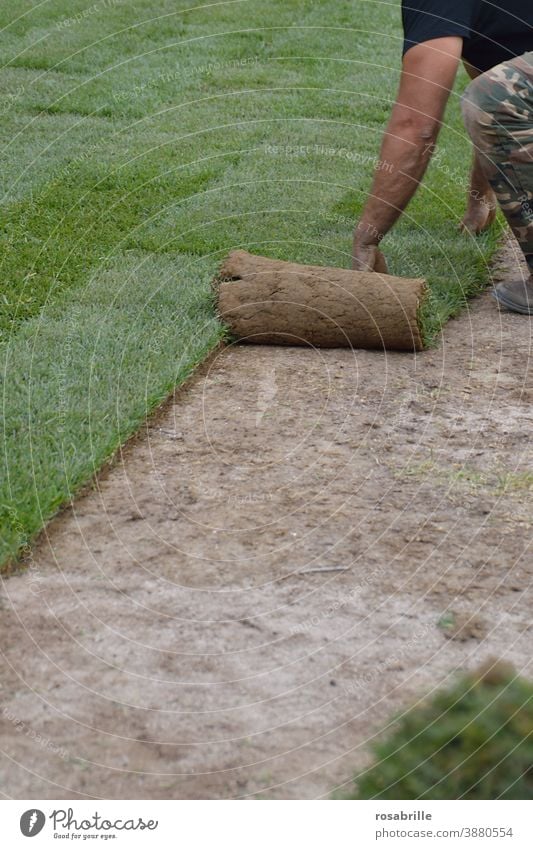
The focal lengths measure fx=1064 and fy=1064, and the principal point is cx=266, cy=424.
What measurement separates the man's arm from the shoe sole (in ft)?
1.79

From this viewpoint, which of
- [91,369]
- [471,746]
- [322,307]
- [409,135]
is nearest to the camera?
[471,746]

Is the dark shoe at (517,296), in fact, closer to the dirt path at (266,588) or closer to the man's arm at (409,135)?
the man's arm at (409,135)

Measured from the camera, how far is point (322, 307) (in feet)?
13.1

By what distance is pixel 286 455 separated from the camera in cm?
329

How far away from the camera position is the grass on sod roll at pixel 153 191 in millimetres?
3545

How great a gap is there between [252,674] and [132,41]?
23.2 feet

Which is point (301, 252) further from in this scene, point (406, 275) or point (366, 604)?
point (366, 604)
